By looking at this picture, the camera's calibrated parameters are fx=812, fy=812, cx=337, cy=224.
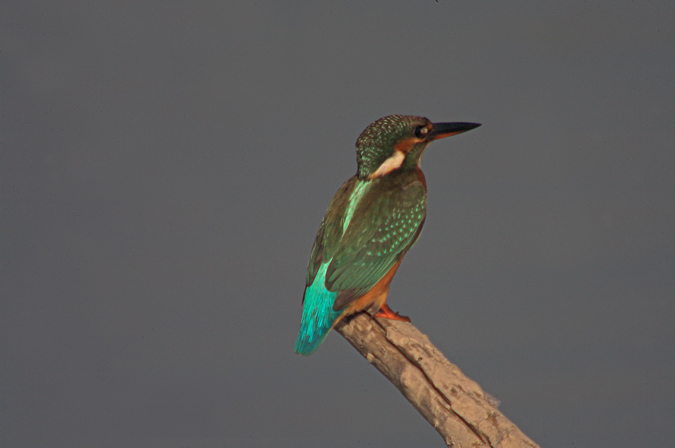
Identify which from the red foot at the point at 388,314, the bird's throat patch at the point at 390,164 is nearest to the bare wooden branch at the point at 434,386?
the red foot at the point at 388,314

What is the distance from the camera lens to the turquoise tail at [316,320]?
4.00 meters

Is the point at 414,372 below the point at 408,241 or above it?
below

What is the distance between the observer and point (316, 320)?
4020 millimetres

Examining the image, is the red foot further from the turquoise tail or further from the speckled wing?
the turquoise tail

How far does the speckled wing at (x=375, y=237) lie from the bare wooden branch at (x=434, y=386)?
27cm

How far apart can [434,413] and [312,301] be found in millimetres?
873

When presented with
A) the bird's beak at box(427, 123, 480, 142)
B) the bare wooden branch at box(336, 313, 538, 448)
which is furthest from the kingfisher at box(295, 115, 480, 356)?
the bare wooden branch at box(336, 313, 538, 448)

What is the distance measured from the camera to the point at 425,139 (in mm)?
4320

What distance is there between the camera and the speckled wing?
405 centimetres

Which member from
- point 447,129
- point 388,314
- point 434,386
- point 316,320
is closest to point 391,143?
point 447,129

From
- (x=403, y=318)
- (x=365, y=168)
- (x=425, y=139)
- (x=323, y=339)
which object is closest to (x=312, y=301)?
(x=323, y=339)

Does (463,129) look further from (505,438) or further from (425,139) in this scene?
(505,438)

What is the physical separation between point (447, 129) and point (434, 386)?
1.45m

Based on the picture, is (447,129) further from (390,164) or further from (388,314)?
(388,314)
